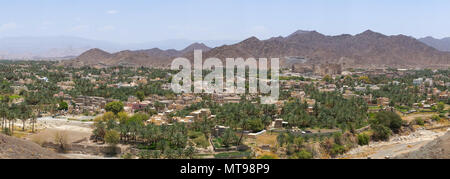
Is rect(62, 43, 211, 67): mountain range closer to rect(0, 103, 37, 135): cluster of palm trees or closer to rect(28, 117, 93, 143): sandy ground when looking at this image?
rect(28, 117, 93, 143): sandy ground

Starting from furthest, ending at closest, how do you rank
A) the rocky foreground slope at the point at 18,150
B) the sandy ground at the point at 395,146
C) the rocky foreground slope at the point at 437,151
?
the sandy ground at the point at 395,146 → the rocky foreground slope at the point at 437,151 → the rocky foreground slope at the point at 18,150

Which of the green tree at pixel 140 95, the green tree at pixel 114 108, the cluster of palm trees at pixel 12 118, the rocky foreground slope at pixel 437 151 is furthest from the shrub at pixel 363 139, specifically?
the green tree at pixel 140 95

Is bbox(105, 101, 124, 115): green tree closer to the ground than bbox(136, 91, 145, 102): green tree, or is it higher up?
closer to the ground

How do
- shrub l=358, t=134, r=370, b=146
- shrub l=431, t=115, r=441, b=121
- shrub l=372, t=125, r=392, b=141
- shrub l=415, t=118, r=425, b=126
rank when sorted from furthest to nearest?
shrub l=431, t=115, r=441, b=121, shrub l=415, t=118, r=425, b=126, shrub l=372, t=125, r=392, b=141, shrub l=358, t=134, r=370, b=146

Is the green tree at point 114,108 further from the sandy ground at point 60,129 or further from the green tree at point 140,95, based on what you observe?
the green tree at point 140,95

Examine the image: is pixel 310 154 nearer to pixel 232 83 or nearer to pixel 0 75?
pixel 232 83

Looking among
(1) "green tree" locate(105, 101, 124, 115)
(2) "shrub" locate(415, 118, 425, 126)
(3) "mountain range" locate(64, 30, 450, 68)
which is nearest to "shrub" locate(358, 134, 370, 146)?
(2) "shrub" locate(415, 118, 425, 126)

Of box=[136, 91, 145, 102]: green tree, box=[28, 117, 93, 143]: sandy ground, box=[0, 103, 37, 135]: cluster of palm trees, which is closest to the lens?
box=[28, 117, 93, 143]: sandy ground
